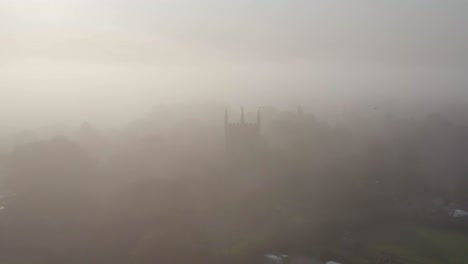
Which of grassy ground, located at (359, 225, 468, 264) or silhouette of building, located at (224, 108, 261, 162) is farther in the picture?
silhouette of building, located at (224, 108, 261, 162)

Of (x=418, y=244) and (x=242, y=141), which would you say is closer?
(x=418, y=244)

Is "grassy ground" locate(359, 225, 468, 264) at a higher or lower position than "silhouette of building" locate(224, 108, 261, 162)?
lower

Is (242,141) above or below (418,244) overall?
above

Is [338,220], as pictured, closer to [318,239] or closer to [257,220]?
[318,239]

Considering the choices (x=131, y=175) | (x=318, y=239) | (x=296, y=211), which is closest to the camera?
(x=318, y=239)

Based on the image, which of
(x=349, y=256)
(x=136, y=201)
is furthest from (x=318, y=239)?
(x=136, y=201)
